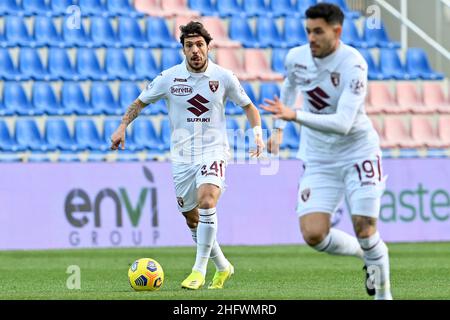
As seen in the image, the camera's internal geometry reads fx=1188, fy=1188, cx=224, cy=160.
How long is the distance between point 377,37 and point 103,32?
5.54m

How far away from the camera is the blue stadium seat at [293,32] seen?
74.0ft

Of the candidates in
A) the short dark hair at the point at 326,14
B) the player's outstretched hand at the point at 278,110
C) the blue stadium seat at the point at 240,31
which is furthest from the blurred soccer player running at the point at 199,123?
the blue stadium seat at the point at 240,31

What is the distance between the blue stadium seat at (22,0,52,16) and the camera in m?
21.5

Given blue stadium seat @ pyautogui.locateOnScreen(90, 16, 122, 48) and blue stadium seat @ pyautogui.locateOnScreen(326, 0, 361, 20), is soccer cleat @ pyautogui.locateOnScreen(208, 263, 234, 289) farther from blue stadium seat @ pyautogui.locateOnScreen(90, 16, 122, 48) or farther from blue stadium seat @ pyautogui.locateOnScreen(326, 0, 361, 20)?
blue stadium seat @ pyautogui.locateOnScreen(326, 0, 361, 20)

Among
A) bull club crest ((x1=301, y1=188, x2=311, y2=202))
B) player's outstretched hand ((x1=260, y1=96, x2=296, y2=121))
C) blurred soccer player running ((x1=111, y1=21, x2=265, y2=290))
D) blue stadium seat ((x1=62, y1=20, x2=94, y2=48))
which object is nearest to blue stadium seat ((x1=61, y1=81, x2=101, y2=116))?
blue stadium seat ((x1=62, y1=20, x2=94, y2=48))

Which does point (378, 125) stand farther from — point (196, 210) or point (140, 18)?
point (196, 210)

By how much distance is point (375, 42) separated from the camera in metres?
23.1

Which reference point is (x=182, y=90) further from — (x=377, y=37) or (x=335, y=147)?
(x=377, y=37)

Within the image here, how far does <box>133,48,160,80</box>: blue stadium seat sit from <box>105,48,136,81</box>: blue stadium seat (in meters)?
0.14

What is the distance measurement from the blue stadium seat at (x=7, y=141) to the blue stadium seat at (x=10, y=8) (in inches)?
107

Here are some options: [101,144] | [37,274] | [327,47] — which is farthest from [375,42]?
[327,47]

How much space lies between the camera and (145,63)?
21375mm

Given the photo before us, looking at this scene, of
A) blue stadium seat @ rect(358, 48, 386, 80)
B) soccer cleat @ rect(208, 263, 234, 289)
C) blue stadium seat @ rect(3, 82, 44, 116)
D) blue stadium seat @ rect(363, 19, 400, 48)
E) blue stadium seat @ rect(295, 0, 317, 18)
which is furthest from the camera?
blue stadium seat @ rect(295, 0, 317, 18)
